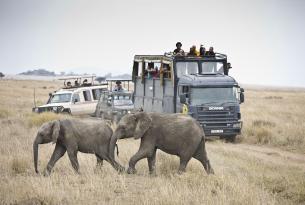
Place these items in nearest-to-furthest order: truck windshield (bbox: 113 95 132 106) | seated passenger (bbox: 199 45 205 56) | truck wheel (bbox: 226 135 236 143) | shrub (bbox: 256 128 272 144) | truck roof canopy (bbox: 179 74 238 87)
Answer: truck roof canopy (bbox: 179 74 238 87), shrub (bbox: 256 128 272 144), truck wheel (bbox: 226 135 236 143), seated passenger (bbox: 199 45 205 56), truck windshield (bbox: 113 95 132 106)

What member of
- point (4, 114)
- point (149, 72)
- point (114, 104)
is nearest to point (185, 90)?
point (149, 72)

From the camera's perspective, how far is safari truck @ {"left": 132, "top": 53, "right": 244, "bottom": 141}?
23.0m

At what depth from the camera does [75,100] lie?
3188 centimetres

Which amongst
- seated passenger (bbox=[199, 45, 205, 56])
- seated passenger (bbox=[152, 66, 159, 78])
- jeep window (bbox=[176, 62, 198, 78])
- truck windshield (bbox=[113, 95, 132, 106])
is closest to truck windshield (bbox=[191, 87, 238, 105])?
jeep window (bbox=[176, 62, 198, 78])

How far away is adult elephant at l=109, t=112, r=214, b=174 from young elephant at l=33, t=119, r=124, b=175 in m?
0.41

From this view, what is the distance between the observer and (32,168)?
576 inches

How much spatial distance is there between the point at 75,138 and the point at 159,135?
1891 millimetres

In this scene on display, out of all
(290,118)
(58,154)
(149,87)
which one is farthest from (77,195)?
(290,118)

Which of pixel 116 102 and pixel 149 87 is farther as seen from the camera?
pixel 116 102

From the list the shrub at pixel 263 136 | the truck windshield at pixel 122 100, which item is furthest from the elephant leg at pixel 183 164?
the truck windshield at pixel 122 100

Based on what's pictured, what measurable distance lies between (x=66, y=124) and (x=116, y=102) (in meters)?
14.9

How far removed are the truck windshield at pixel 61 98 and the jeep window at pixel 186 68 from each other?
30.8 feet

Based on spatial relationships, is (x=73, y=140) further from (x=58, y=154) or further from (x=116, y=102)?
(x=116, y=102)

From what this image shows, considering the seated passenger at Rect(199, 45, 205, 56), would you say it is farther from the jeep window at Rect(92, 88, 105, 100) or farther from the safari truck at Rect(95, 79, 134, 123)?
the jeep window at Rect(92, 88, 105, 100)
